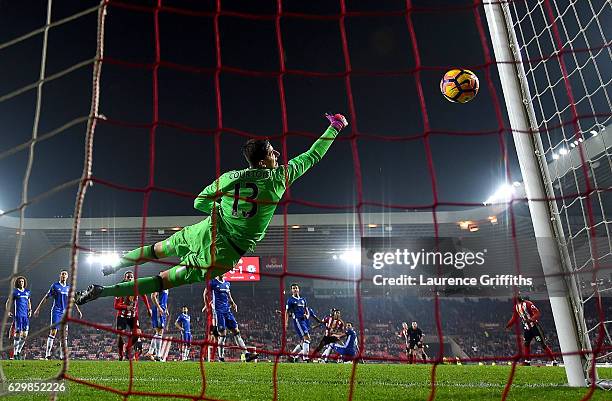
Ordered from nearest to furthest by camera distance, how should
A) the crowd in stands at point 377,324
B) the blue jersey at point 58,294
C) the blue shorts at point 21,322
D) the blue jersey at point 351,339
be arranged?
the blue jersey at point 351,339
the blue jersey at point 58,294
the blue shorts at point 21,322
the crowd in stands at point 377,324

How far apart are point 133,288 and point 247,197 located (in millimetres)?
1188

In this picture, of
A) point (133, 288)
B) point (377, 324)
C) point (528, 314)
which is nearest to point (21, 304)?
point (133, 288)

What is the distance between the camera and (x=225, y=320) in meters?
10.8

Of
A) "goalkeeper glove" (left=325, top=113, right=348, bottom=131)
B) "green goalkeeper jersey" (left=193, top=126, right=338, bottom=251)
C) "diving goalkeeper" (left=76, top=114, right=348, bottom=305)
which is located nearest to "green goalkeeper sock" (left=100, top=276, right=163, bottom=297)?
"diving goalkeeper" (left=76, top=114, right=348, bottom=305)

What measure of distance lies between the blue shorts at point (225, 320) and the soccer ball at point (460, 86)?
6.93 meters

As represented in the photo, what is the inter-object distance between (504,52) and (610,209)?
676 inches

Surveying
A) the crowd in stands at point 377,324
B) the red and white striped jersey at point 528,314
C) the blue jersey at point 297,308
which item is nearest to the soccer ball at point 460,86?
the red and white striped jersey at point 528,314

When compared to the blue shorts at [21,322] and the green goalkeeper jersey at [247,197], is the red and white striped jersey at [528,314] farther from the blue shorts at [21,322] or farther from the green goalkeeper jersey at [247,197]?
the blue shorts at [21,322]

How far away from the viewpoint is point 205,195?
4.45 metres

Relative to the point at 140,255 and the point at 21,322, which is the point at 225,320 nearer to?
the point at 21,322

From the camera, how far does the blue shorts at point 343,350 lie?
436 inches

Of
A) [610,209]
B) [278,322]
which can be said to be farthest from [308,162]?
[278,322]

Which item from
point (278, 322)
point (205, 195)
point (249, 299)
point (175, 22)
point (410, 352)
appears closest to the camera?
point (205, 195)

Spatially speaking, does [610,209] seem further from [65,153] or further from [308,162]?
[65,153]
